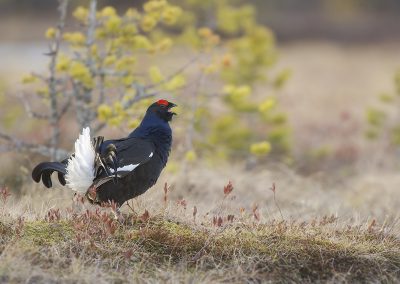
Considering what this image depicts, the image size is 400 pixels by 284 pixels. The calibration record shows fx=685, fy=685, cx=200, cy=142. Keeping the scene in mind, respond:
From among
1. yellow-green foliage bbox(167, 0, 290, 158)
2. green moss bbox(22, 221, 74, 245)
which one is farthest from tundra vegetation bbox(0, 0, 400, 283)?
yellow-green foliage bbox(167, 0, 290, 158)

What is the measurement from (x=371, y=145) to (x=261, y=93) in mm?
6033

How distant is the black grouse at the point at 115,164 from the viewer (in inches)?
195

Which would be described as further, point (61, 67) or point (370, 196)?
point (370, 196)

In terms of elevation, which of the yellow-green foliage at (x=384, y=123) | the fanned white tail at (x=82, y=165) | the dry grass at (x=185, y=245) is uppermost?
the fanned white tail at (x=82, y=165)

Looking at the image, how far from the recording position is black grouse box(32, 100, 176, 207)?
495 cm

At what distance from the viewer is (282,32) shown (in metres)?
32.8

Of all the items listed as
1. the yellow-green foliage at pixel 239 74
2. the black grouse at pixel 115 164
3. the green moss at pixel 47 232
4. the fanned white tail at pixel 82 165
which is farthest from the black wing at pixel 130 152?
the yellow-green foliage at pixel 239 74

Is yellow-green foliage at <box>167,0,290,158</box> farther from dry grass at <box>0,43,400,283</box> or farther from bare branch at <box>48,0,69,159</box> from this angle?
dry grass at <box>0,43,400,283</box>

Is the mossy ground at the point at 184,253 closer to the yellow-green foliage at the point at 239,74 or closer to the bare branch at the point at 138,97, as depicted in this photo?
the bare branch at the point at 138,97

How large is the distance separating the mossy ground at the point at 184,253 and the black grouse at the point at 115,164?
0.86 ft

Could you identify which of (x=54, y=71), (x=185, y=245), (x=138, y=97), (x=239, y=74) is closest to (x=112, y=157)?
(x=185, y=245)

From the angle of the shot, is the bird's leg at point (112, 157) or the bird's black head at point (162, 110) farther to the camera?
the bird's black head at point (162, 110)

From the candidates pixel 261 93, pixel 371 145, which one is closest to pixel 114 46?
pixel 371 145

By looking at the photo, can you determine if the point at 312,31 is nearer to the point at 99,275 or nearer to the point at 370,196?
the point at 370,196
